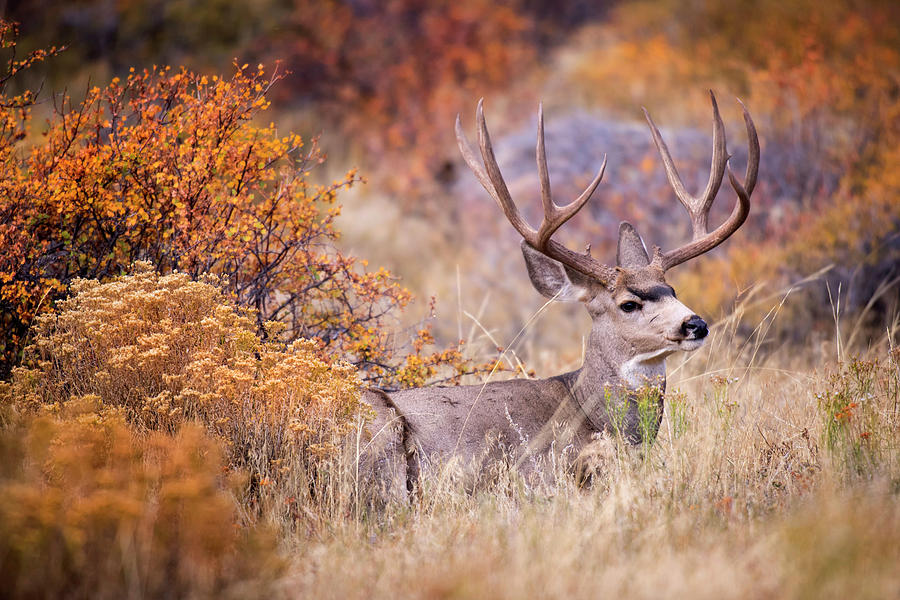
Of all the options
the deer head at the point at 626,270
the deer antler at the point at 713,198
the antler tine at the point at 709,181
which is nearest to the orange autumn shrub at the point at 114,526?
the deer head at the point at 626,270

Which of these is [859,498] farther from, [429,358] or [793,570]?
[429,358]

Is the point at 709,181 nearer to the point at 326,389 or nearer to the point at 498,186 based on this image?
the point at 498,186

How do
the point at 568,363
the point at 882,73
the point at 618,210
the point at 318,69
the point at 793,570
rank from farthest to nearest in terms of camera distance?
the point at 318,69, the point at 882,73, the point at 618,210, the point at 568,363, the point at 793,570

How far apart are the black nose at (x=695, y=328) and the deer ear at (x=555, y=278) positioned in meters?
0.92

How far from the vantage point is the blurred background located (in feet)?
36.7

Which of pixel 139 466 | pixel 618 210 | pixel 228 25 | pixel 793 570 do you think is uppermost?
pixel 228 25

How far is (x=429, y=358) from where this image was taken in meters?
6.84

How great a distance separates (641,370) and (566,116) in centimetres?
1071

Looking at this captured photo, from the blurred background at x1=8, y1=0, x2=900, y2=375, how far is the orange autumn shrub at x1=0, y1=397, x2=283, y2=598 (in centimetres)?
471

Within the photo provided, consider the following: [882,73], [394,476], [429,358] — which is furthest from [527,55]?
[394,476]

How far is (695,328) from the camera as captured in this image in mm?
5723

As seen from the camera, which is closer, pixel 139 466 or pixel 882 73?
pixel 139 466

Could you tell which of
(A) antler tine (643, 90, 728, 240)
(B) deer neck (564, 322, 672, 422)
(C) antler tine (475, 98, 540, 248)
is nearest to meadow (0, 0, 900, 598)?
(B) deer neck (564, 322, 672, 422)

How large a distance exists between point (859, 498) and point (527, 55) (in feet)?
57.9
